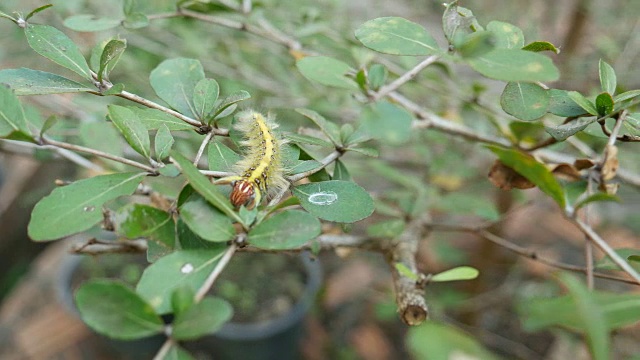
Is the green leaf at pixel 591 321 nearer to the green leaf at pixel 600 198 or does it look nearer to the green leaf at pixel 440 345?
the green leaf at pixel 440 345

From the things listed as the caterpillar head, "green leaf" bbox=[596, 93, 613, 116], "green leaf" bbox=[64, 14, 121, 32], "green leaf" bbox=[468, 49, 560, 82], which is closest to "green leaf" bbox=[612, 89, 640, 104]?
"green leaf" bbox=[596, 93, 613, 116]

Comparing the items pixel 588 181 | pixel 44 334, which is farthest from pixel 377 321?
pixel 588 181

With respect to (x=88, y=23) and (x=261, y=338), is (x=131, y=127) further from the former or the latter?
(x=261, y=338)

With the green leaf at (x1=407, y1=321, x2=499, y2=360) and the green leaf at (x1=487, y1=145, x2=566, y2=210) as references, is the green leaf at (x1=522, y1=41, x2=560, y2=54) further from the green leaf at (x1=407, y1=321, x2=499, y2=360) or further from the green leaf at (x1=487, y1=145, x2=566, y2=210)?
the green leaf at (x1=407, y1=321, x2=499, y2=360)

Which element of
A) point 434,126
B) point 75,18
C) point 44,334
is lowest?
point 44,334

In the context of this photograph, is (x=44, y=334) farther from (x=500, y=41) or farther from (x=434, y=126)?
(x=500, y=41)

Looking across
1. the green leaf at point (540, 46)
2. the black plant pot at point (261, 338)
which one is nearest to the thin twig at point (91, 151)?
the green leaf at point (540, 46)
